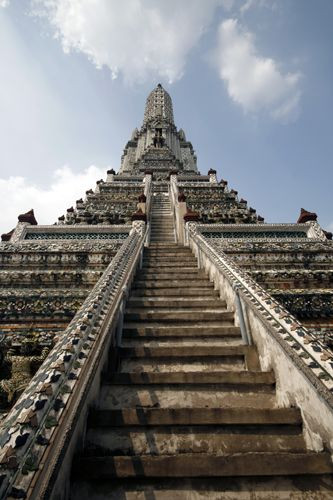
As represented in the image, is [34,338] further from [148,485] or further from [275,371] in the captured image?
[275,371]

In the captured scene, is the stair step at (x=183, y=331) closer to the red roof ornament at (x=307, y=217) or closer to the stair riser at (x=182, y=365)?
Answer: the stair riser at (x=182, y=365)

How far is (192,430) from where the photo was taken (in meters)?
2.59

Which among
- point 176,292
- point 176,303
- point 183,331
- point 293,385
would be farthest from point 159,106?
point 293,385

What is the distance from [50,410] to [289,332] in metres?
2.35

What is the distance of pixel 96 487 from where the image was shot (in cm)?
213

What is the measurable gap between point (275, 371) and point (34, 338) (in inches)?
138

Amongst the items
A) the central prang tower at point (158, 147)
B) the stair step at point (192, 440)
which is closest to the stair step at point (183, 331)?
the stair step at point (192, 440)

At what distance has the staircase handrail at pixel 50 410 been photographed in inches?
58.0

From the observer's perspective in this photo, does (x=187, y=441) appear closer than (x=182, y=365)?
Yes

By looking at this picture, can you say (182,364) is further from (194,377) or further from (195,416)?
(195,416)

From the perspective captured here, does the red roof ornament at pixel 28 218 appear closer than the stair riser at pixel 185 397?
No

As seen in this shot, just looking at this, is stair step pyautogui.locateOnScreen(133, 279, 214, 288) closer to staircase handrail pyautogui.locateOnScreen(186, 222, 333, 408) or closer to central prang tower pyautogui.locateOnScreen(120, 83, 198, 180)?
staircase handrail pyautogui.locateOnScreen(186, 222, 333, 408)

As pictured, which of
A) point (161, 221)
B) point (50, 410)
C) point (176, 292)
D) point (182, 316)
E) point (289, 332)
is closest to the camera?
point (50, 410)

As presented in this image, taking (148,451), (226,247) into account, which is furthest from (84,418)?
(226,247)
